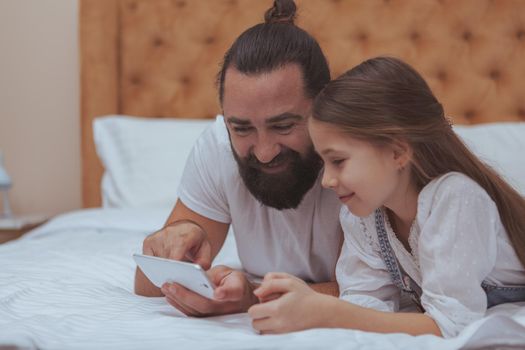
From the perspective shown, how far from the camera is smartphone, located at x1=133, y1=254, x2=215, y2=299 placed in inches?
39.6

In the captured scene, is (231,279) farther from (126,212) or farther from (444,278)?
(126,212)

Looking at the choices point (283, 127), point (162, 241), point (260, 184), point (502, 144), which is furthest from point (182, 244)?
point (502, 144)

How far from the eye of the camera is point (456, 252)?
3.23 ft

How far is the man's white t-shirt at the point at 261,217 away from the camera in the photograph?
1.46 metres

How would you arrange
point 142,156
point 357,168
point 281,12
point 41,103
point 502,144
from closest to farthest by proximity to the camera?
point 357,168 < point 281,12 < point 502,144 < point 142,156 < point 41,103

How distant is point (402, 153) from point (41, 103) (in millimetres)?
2265

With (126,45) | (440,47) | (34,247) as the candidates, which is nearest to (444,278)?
(34,247)

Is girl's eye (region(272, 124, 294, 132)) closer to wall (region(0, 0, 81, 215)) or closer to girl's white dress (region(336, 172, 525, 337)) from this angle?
girl's white dress (region(336, 172, 525, 337))

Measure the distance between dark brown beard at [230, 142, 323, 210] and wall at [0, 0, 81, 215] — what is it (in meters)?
1.78

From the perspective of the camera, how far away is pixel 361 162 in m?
1.06

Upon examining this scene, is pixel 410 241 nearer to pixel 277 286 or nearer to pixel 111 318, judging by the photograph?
pixel 277 286

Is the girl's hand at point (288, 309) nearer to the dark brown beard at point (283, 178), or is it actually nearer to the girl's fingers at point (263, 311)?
the girl's fingers at point (263, 311)

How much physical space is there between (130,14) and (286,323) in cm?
213

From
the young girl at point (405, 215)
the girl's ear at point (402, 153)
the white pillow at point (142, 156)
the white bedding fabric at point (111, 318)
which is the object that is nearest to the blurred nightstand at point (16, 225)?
the white pillow at point (142, 156)
